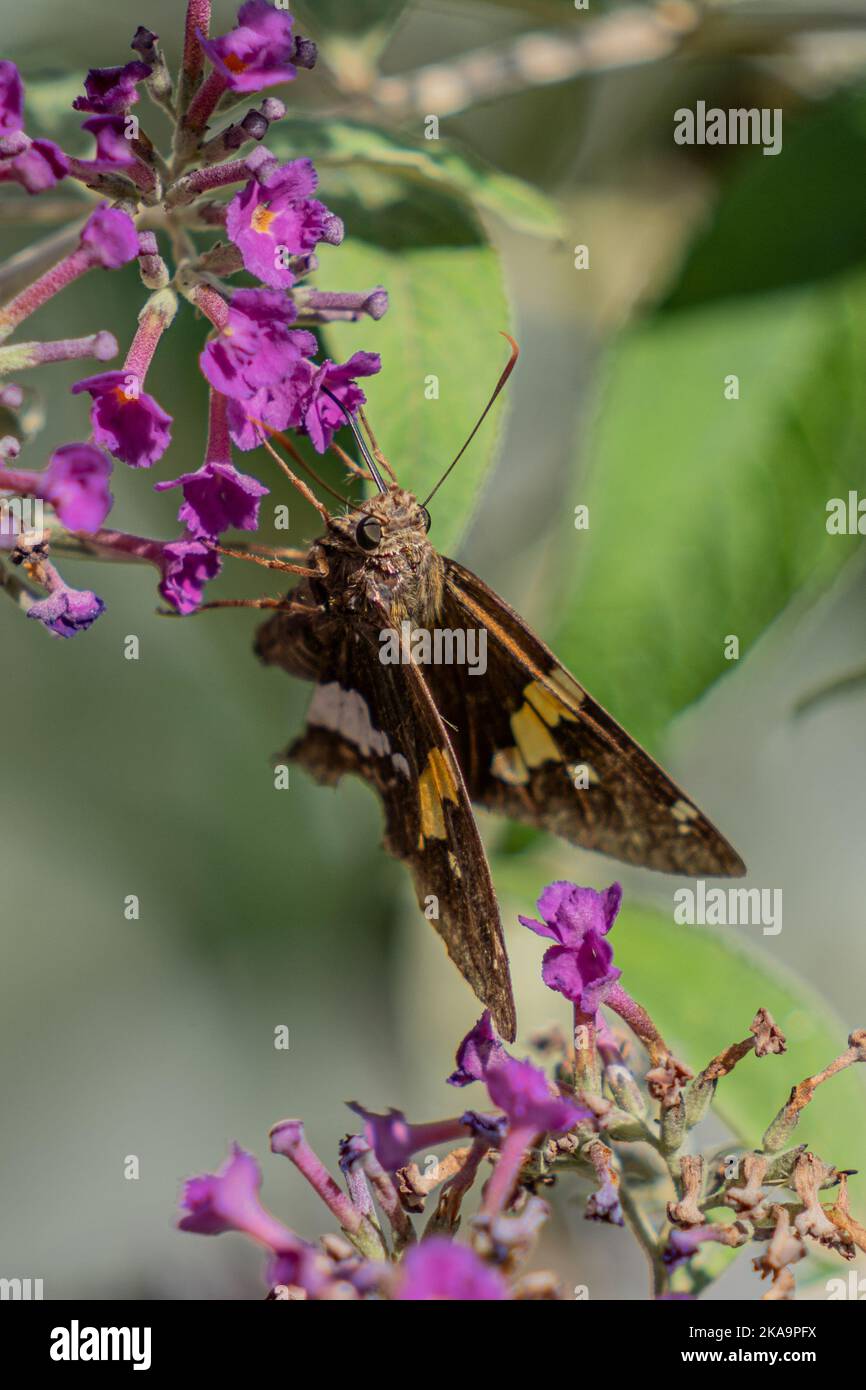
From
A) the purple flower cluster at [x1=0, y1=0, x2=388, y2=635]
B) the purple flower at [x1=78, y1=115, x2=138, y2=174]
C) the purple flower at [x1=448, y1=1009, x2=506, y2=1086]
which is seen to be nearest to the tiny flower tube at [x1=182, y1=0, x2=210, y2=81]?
the purple flower cluster at [x1=0, y1=0, x2=388, y2=635]

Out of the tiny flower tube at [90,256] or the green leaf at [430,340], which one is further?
the green leaf at [430,340]

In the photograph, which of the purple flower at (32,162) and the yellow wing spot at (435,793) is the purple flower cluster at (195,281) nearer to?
the purple flower at (32,162)

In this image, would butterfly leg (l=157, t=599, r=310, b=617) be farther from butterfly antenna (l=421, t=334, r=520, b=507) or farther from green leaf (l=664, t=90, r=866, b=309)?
green leaf (l=664, t=90, r=866, b=309)

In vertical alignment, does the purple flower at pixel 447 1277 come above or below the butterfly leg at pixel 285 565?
below

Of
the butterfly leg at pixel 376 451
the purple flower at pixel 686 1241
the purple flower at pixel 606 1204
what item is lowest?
the purple flower at pixel 686 1241

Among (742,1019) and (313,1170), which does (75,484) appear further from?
(742,1019)

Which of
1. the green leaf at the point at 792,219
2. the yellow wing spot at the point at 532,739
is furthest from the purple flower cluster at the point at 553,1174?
the green leaf at the point at 792,219

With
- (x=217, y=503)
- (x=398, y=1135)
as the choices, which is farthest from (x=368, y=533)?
(x=398, y=1135)

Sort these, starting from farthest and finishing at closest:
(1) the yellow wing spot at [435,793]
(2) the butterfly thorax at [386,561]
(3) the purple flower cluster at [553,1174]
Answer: (2) the butterfly thorax at [386,561], (1) the yellow wing spot at [435,793], (3) the purple flower cluster at [553,1174]

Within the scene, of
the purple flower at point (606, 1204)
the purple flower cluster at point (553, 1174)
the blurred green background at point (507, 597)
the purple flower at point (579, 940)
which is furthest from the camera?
the blurred green background at point (507, 597)
